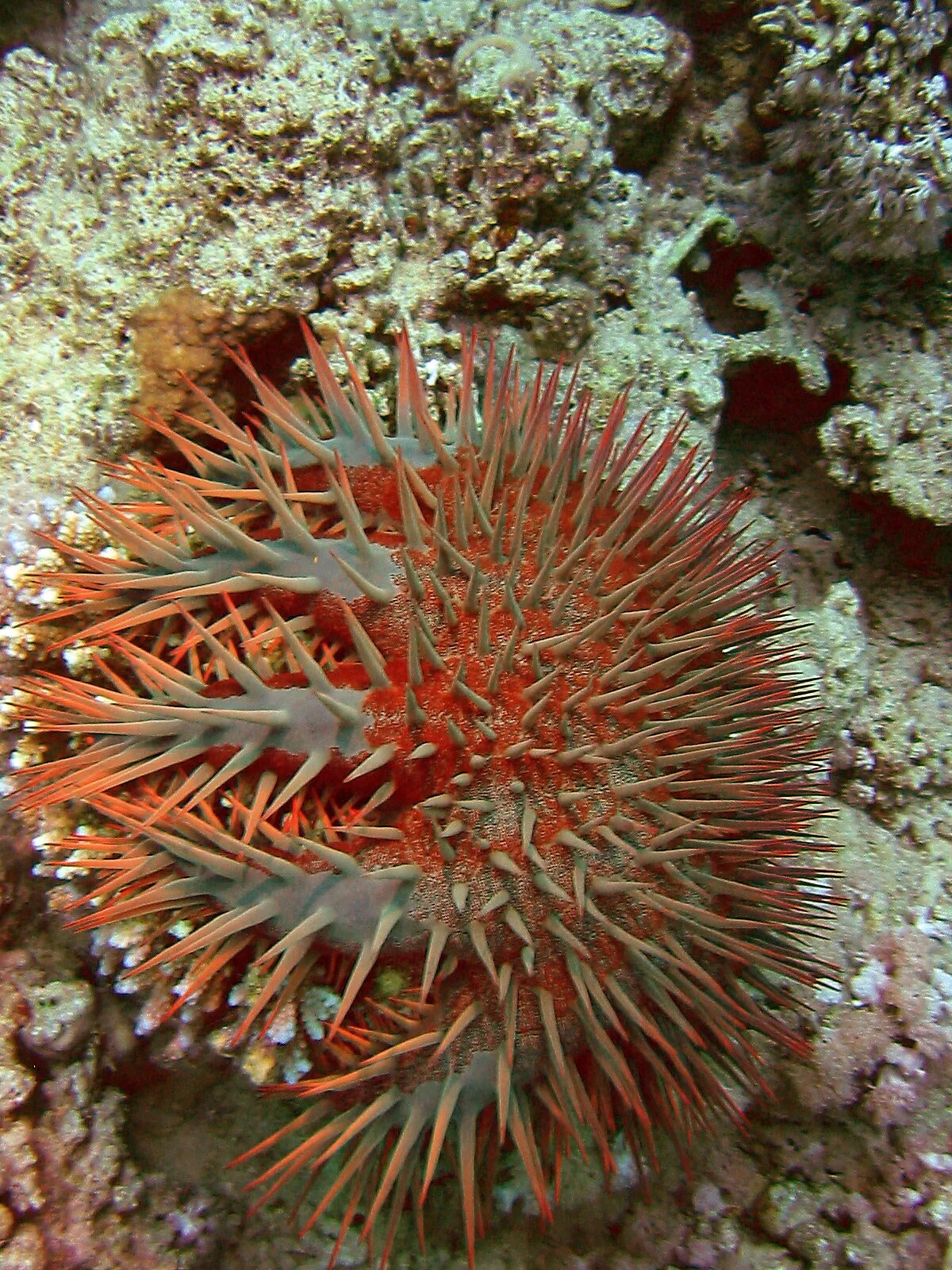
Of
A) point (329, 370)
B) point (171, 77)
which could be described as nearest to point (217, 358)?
point (329, 370)

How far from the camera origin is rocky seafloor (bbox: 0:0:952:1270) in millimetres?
2756

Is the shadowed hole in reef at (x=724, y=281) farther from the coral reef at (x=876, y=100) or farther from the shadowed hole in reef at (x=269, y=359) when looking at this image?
the shadowed hole in reef at (x=269, y=359)

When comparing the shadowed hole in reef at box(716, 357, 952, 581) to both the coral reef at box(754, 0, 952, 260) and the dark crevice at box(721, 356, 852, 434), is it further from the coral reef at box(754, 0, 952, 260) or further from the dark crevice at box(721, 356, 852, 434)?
the coral reef at box(754, 0, 952, 260)

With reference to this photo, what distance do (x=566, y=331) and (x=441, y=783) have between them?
1.98 metres

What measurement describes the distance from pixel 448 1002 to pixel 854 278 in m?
3.25

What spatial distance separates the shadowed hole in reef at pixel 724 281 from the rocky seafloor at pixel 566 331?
0.01 m

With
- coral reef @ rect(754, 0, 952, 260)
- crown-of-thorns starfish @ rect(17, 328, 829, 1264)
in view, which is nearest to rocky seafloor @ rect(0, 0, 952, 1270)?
coral reef @ rect(754, 0, 952, 260)

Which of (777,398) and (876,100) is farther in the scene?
(777,398)

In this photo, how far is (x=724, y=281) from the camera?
3746 mm

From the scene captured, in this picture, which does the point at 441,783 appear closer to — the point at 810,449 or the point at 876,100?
the point at 810,449

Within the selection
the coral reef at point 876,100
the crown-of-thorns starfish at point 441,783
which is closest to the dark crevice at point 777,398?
the coral reef at point 876,100

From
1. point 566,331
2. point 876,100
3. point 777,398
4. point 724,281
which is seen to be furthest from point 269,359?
point 876,100

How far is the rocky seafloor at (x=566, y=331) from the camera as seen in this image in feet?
9.04

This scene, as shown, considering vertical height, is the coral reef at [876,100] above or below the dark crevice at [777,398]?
above
